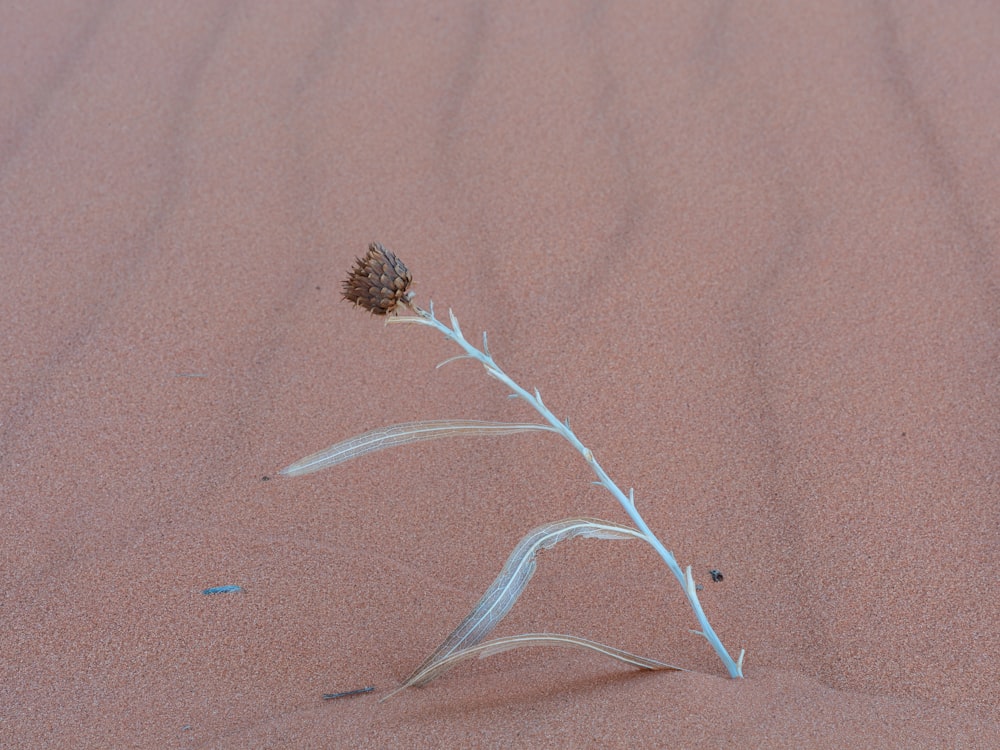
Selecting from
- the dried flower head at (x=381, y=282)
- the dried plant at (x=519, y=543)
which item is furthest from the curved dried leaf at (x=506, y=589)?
the dried flower head at (x=381, y=282)

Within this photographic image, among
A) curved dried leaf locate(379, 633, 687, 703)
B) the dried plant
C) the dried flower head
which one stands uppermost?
the dried flower head

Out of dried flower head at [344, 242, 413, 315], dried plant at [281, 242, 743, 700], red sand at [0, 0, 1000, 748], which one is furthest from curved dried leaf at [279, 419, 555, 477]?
red sand at [0, 0, 1000, 748]

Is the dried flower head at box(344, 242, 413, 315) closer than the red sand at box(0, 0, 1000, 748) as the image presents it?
Yes

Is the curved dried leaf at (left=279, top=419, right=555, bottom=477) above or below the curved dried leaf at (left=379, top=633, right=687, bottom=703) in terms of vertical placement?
above

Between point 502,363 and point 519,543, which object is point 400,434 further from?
point 502,363

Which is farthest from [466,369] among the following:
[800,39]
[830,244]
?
[800,39]

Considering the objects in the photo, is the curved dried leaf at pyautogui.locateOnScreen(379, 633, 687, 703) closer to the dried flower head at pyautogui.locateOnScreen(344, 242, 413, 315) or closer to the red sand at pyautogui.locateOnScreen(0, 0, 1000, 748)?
the red sand at pyautogui.locateOnScreen(0, 0, 1000, 748)

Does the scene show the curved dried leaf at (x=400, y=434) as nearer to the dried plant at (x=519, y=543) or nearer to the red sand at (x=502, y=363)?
the dried plant at (x=519, y=543)

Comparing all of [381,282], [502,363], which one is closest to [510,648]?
[381,282]

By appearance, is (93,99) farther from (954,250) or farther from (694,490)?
(954,250)
